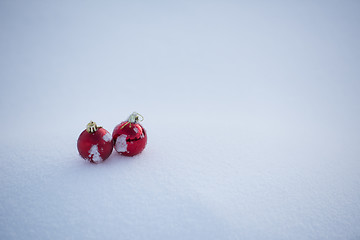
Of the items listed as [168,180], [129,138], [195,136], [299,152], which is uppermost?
[195,136]

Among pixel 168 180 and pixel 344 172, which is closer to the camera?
pixel 168 180

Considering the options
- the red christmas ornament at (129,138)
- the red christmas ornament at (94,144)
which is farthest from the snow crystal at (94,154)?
the red christmas ornament at (129,138)

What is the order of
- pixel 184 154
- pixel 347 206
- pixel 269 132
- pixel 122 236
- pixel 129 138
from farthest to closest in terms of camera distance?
pixel 269 132
pixel 184 154
pixel 129 138
pixel 347 206
pixel 122 236

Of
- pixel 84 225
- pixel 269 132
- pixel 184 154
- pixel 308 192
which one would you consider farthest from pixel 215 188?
pixel 269 132

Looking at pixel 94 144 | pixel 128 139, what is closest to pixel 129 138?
pixel 128 139

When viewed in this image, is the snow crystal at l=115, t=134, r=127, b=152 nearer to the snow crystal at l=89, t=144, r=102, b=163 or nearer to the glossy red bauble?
the glossy red bauble

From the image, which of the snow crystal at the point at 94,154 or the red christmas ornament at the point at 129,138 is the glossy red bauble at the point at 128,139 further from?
the snow crystal at the point at 94,154

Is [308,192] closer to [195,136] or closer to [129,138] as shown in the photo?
[195,136]

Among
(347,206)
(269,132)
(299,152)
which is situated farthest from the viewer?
(269,132)

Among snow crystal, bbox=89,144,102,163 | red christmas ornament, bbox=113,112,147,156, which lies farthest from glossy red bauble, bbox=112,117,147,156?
snow crystal, bbox=89,144,102,163
